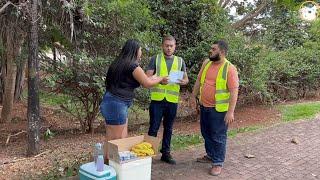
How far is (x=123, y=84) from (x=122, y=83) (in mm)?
19

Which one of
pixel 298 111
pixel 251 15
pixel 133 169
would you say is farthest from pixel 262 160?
pixel 251 15

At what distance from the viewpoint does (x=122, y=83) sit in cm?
558

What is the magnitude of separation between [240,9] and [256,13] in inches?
28.6

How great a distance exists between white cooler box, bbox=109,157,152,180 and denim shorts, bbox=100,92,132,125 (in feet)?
1.91

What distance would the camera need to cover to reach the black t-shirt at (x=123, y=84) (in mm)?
5535

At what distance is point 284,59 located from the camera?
556 inches

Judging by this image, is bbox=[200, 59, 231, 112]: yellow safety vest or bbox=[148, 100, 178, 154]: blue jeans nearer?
bbox=[200, 59, 231, 112]: yellow safety vest

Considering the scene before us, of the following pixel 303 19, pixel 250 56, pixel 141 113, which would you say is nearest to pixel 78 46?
pixel 141 113

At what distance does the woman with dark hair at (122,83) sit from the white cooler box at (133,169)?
523mm

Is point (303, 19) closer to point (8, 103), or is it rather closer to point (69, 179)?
point (8, 103)

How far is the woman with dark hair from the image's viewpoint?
18.1 ft

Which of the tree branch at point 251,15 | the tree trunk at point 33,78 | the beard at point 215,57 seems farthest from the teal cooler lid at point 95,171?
the tree branch at point 251,15

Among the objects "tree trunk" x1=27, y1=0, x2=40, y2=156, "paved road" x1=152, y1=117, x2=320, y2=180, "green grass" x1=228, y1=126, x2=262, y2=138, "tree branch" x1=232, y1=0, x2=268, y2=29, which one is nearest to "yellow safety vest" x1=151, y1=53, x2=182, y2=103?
"paved road" x1=152, y1=117, x2=320, y2=180

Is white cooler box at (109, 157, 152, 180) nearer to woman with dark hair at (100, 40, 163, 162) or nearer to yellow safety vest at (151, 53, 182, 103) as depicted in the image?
woman with dark hair at (100, 40, 163, 162)
